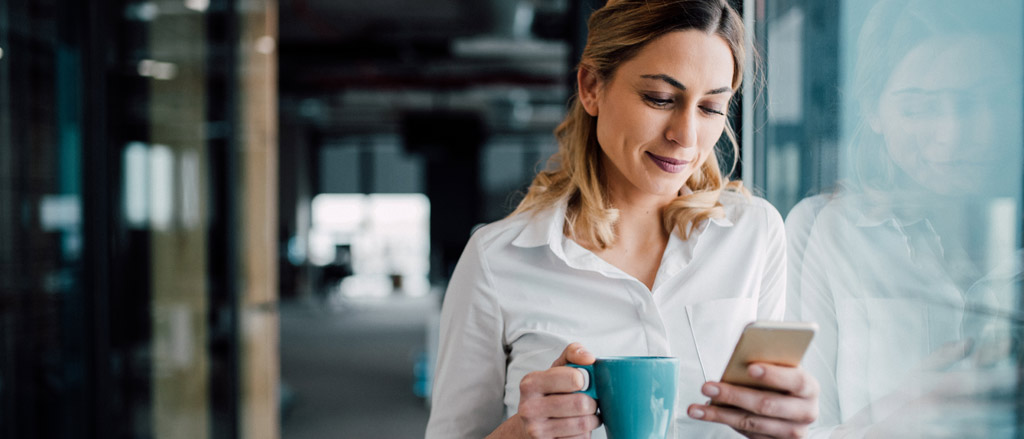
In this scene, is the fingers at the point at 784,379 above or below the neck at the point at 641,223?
below

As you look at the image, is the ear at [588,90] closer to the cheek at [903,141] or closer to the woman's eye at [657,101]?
the woman's eye at [657,101]

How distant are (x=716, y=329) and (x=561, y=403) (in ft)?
0.93

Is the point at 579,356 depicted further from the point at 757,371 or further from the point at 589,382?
the point at 757,371

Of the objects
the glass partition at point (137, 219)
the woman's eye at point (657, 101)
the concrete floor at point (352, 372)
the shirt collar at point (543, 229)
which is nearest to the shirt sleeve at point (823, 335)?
the woman's eye at point (657, 101)

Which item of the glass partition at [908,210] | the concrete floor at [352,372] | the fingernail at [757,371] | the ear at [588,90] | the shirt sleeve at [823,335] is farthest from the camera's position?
the concrete floor at [352,372]

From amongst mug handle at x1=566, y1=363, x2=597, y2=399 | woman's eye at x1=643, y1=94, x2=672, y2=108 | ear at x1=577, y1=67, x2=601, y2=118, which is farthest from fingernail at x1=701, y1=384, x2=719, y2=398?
ear at x1=577, y1=67, x2=601, y2=118

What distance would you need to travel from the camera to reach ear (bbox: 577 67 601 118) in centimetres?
101

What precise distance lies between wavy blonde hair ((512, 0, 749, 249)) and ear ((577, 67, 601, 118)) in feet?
0.04

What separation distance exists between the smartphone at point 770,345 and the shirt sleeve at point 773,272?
0.26 meters

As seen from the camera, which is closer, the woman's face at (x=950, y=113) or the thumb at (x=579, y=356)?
the woman's face at (x=950, y=113)

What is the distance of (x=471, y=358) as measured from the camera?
103cm

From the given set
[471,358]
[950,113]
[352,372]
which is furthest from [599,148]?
[352,372]

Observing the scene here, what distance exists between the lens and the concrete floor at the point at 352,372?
5.02 meters

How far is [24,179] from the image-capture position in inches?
104
